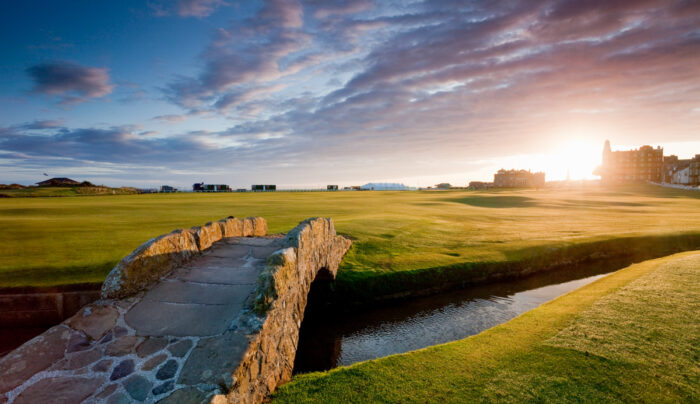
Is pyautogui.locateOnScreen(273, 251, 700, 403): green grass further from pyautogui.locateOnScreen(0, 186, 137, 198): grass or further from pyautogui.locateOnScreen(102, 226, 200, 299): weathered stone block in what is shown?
pyautogui.locateOnScreen(0, 186, 137, 198): grass

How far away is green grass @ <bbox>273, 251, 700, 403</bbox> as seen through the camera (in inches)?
265

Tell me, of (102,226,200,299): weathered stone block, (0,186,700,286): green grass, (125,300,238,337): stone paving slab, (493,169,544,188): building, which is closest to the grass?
(0,186,700,286): green grass

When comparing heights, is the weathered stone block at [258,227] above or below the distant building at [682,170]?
below

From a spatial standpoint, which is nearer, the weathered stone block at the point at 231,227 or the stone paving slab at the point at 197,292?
the stone paving slab at the point at 197,292

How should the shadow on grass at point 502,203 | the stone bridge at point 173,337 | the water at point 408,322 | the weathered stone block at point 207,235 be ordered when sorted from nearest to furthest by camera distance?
the stone bridge at point 173,337 → the weathered stone block at point 207,235 → the water at point 408,322 → the shadow on grass at point 502,203

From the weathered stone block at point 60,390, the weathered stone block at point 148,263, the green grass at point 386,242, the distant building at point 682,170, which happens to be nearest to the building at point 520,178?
the distant building at point 682,170

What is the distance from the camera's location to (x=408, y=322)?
540 inches

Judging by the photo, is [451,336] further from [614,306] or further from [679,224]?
[679,224]

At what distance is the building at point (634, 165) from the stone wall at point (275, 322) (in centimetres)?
15498

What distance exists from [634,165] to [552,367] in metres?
171

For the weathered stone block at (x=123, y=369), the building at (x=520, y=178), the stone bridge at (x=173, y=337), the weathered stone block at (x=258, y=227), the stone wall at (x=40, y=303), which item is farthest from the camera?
the building at (x=520, y=178)

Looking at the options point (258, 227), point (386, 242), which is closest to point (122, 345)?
point (258, 227)

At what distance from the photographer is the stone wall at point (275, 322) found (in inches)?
232

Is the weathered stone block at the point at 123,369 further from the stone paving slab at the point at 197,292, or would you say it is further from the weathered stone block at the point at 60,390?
the stone paving slab at the point at 197,292
